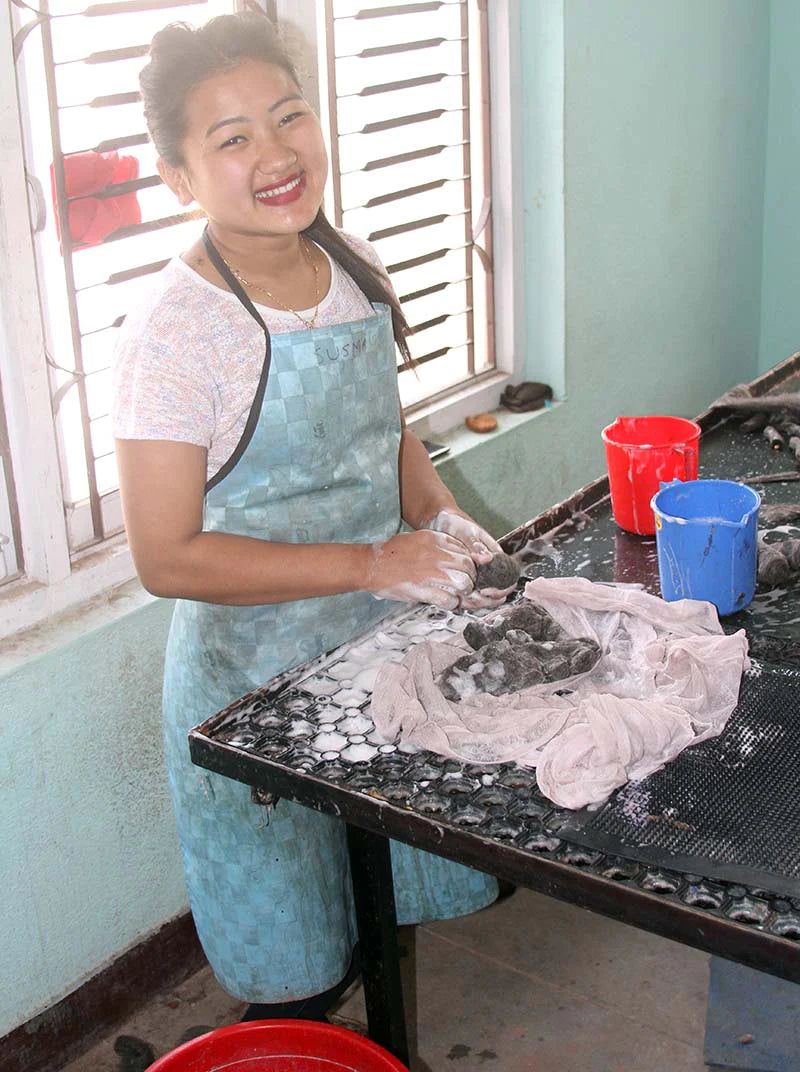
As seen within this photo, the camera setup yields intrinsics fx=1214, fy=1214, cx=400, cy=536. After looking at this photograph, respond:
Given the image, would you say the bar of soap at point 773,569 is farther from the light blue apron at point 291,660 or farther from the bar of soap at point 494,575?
the light blue apron at point 291,660

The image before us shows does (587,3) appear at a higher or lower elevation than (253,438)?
higher

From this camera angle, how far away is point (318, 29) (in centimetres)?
249

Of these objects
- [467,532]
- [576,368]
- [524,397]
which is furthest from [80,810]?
[576,368]

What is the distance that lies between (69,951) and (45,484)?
83 cm

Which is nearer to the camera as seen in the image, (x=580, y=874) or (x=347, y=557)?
(x=580, y=874)

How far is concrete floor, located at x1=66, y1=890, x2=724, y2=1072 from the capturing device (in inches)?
84.2

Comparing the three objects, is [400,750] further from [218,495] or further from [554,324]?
[554,324]

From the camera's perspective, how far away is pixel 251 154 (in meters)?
1.58

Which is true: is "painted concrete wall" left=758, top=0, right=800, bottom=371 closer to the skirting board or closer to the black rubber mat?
the skirting board

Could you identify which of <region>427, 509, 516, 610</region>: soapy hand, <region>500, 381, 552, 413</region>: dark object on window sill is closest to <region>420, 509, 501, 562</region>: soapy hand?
<region>427, 509, 516, 610</region>: soapy hand

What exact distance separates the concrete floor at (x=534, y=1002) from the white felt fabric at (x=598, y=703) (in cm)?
93

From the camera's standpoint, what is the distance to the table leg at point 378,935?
5.07 feet

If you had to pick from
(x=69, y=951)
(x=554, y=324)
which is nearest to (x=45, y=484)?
(x=69, y=951)

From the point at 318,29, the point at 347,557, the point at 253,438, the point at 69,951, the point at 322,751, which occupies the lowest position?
the point at 69,951
